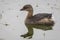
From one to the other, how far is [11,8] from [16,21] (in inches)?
5.1

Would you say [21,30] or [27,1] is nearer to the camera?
[21,30]

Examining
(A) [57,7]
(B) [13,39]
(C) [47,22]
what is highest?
(A) [57,7]

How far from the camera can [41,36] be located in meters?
1.24

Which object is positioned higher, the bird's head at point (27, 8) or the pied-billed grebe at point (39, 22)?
the bird's head at point (27, 8)

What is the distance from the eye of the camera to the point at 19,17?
1328 mm

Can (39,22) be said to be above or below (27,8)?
below

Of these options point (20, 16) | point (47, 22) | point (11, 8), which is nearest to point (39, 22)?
point (47, 22)

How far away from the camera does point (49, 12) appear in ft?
4.40

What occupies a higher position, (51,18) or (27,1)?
(27,1)

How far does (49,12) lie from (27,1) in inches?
8.2

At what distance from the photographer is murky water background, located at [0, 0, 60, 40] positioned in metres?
1.24

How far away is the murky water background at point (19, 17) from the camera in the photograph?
124cm

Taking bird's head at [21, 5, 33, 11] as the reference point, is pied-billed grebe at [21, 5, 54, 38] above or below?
below

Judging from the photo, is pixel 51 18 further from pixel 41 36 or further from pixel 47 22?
pixel 41 36
